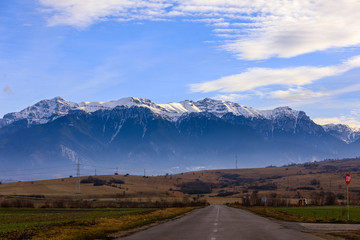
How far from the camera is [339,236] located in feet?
109

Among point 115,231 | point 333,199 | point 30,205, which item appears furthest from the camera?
point 333,199

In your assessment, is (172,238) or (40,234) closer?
(172,238)

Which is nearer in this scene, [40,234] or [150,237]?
[150,237]

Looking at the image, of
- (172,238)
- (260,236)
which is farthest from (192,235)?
(260,236)

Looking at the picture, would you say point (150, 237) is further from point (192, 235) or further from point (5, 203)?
point (5, 203)

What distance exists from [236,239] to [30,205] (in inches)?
4026

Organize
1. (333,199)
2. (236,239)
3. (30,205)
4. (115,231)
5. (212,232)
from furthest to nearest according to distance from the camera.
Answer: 1. (333,199)
2. (30,205)
3. (115,231)
4. (212,232)
5. (236,239)

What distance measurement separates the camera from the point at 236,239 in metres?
29.2

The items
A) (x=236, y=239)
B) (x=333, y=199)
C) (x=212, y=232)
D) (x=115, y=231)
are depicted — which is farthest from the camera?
(x=333, y=199)

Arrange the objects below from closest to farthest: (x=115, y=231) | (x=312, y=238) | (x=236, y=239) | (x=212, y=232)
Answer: (x=236, y=239) < (x=312, y=238) < (x=212, y=232) < (x=115, y=231)

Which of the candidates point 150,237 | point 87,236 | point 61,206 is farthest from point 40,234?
point 61,206

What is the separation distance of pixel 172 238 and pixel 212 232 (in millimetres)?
4300

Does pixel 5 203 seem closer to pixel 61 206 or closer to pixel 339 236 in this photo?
pixel 61 206

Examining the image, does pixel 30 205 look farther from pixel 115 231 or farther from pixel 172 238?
pixel 172 238
